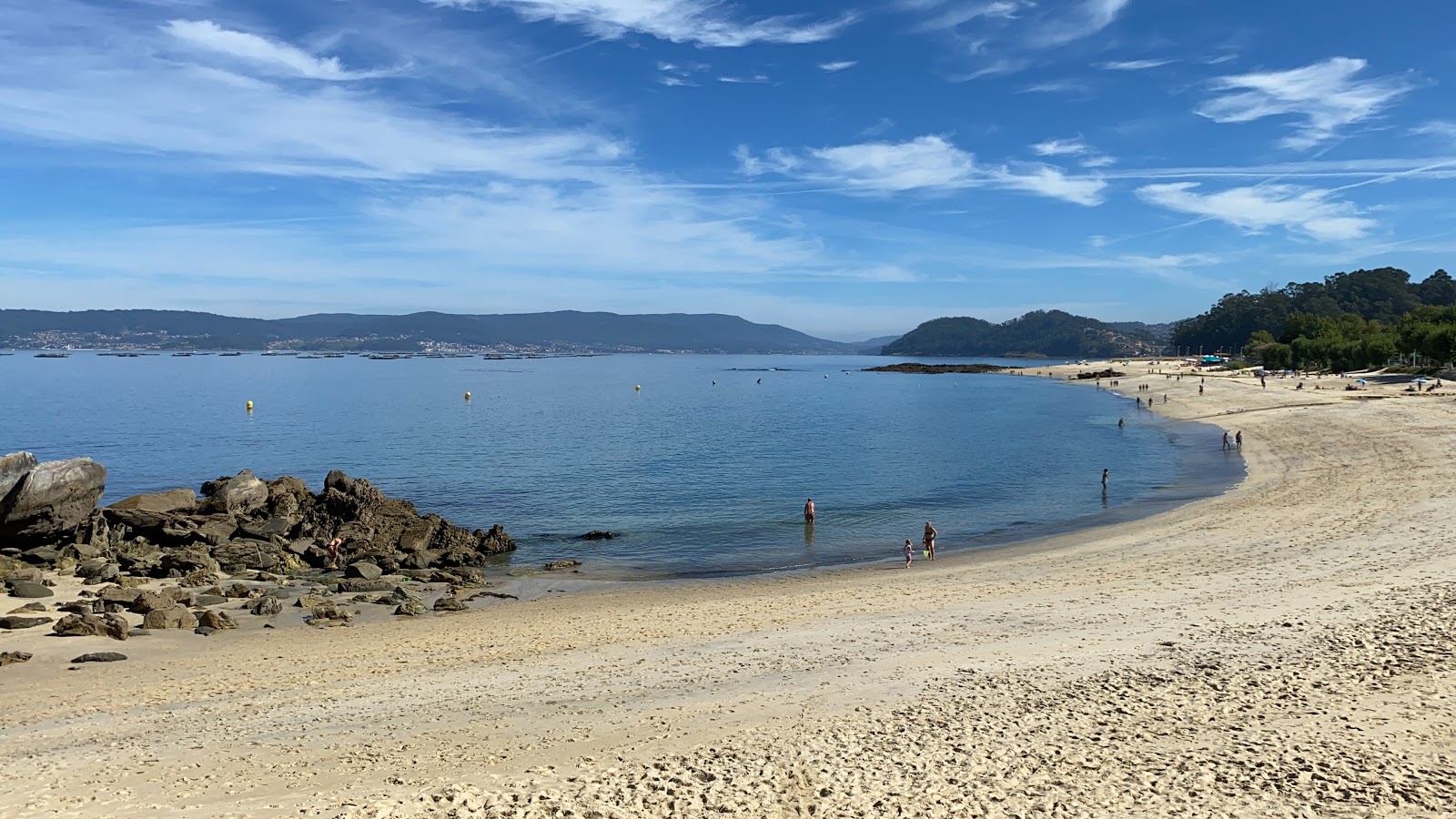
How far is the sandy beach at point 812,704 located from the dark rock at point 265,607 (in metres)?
0.33

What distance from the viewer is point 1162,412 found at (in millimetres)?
80375

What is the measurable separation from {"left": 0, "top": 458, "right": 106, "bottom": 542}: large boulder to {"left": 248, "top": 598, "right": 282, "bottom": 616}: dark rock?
9.76m

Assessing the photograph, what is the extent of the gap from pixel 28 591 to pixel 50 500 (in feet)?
19.3

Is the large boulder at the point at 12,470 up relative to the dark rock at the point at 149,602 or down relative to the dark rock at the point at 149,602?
up

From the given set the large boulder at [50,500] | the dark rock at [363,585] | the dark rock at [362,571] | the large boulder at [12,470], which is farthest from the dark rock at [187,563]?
the large boulder at [12,470]

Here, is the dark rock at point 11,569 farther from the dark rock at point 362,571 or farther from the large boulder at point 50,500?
the dark rock at point 362,571

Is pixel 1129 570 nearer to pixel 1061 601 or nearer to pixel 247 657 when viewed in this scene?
pixel 1061 601

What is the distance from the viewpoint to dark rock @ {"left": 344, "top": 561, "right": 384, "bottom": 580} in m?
23.8

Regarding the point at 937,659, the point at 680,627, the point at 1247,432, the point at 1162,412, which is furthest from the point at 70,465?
the point at 1162,412

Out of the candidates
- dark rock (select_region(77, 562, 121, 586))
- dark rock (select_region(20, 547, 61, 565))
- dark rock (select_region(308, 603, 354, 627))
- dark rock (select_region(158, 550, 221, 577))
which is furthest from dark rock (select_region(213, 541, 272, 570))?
dark rock (select_region(308, 603, 354, 627))

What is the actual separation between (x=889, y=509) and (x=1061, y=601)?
17.5 metres

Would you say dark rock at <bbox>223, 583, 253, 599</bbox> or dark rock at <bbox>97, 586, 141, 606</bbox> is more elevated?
dark rock at <bbox>97, 586, 141, 606</bbox>

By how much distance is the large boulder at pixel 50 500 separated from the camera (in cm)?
2450

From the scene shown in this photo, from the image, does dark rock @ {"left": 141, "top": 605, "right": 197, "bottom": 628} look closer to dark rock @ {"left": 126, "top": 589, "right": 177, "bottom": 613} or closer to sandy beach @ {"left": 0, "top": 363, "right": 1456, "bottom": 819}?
dark rock @ {"left": 126, "top": 589, "right": 177, "bottom": 613}
